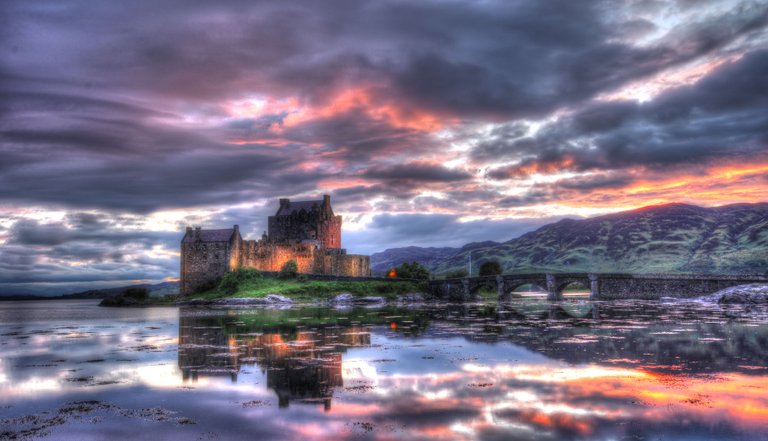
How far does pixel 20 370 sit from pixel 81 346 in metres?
10.5

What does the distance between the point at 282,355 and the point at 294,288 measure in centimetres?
6614

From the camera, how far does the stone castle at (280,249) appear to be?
96312 millimetres

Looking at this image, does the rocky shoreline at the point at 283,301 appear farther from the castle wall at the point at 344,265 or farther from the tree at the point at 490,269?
the tree at the point at 490,269

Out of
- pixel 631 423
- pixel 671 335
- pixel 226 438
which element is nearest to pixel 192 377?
pixel 226 438

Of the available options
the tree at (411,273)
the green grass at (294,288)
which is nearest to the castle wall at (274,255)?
the green grass at (294,288)

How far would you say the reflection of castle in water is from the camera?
18094mm

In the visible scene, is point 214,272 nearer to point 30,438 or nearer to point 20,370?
point 20,370

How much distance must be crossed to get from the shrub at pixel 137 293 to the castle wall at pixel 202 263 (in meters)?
17.5

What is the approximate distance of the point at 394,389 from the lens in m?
17.6

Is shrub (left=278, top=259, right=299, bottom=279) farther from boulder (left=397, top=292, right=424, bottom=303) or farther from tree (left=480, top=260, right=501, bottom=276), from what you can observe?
tree (left=480, top=260, right=501, bottom=276)

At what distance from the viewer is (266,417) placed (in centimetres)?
1398

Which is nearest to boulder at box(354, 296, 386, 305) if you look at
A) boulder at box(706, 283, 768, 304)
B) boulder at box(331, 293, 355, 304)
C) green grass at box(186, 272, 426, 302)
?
boulder at box(331, 293, 355, 304)

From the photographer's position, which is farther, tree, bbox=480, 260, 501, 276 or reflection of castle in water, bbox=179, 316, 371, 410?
tree, bbox=480, 260, 501, 276

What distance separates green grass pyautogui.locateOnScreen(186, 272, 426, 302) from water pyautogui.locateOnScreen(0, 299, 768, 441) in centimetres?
5598
